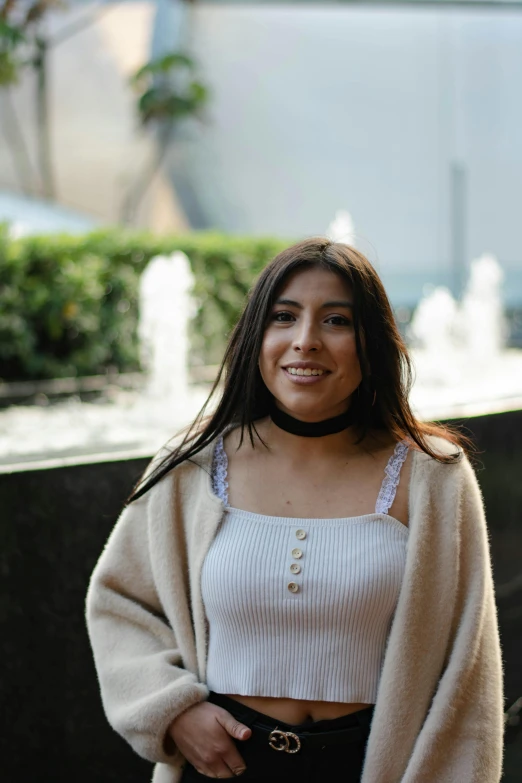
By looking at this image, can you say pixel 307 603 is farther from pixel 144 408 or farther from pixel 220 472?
pixel 144 408

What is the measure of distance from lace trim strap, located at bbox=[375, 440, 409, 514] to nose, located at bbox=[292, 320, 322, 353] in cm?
26

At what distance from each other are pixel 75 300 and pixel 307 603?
5762mm

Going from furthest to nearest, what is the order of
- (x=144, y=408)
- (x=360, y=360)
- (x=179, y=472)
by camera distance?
(x=144, y=408) → (x=179, y=472) → (x=360, y=360)

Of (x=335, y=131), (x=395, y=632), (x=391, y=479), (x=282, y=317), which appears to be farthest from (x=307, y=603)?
(x=335, y=131)

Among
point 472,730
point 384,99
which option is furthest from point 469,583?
point 384,99

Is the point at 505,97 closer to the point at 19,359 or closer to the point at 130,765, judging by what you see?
the point at 19,359

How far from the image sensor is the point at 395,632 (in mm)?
1600

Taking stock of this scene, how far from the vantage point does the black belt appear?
1.58 meters

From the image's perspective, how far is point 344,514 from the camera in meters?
1.66

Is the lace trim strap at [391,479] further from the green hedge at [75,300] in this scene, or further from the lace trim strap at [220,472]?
the green hedge at [75,300]

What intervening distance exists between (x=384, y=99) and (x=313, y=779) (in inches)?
542

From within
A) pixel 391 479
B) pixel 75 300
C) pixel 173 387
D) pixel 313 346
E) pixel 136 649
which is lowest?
pixel 136 649

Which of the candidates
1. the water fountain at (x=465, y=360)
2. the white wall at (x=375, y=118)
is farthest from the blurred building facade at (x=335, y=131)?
the water fountain at (x=465, y=360)

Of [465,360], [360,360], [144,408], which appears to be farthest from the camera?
[465,360]
